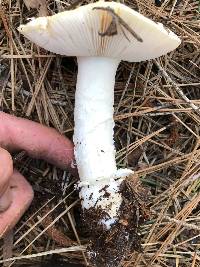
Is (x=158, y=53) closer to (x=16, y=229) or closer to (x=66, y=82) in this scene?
(x=66, y=82)

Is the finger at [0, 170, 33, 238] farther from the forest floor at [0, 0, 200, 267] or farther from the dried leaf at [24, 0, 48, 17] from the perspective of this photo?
the dried leaf at [24, 0, 48, 17]

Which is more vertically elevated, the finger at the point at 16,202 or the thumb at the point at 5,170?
the thumb at the point at 5,170

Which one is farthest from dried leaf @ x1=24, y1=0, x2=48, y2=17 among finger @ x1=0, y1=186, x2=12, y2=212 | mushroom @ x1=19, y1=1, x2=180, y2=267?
finger @ x1=0, y1=186, x2=12, y2=212

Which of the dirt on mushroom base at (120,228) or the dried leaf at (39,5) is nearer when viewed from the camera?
the dirt on mushroom base at (120,228)

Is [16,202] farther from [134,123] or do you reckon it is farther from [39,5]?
[39,5]

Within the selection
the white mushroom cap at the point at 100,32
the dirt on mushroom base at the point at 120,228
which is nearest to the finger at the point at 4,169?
the dirt on mushroom base at the point at 120,228

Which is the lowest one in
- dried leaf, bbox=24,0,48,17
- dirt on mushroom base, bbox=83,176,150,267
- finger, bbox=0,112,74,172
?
dirt on mushroom base, bbox=83,176,150,267

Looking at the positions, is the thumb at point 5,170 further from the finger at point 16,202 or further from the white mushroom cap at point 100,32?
the white mushroom cap at point 100,32
